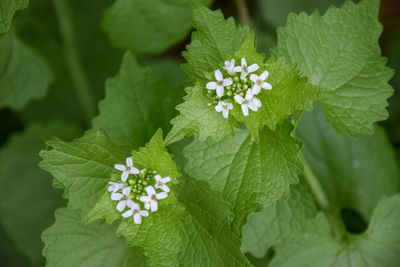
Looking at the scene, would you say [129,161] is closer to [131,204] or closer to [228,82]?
[131,204]

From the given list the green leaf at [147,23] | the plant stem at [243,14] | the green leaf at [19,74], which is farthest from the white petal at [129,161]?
the plant stem at [243,14]

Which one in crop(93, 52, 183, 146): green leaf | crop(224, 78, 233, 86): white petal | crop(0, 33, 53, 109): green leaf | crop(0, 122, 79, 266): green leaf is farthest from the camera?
crop(0, 122, 79, 266): green leaf

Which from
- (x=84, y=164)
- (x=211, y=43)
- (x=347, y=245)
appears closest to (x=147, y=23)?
(x=211, y=43)

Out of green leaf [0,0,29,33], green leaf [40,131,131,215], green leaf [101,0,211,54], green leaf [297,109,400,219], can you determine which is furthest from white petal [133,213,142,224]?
green leaf [101,0,211,54]

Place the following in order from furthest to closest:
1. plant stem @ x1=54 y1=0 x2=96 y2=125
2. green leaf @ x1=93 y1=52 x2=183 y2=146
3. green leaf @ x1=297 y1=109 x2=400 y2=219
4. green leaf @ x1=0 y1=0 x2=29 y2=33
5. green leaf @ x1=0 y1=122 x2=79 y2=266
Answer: plant stem @ x1=54 y1=0 x2=96 y2=125 → green leaf @ x1=0 y1=122 x2=79 y2=266 → green leaf @ x1=297 y1=109 x2=400 y2=219 → green leaf @ x1=93 y1=52 x2=183 y2=146 → green leaf @ x1=0 y1=0 x2=29 y2=33

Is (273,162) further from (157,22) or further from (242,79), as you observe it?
(157,22)

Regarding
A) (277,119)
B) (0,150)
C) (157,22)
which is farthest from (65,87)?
(277,119)

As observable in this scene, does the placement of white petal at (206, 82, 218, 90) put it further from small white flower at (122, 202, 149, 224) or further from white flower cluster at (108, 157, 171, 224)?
small white flower at (122, 202, 149, 224)
